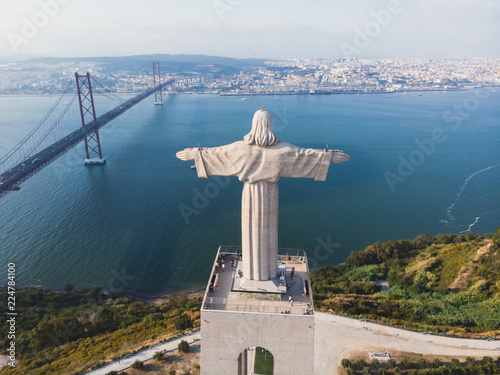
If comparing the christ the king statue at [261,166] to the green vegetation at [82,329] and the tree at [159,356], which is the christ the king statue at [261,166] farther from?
the green vegetation at [82,329]

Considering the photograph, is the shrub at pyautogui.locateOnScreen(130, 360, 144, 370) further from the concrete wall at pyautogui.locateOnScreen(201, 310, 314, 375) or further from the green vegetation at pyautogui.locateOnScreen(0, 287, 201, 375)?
the concrete wall at pyautogui.locateOnScreen(201, 310, 314, 375)

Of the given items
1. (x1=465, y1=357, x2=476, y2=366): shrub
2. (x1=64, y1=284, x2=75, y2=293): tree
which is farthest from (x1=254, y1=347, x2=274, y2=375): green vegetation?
(x1=64, y1=284, x2=75, y2=293): tree

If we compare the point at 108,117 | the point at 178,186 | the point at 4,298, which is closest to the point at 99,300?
the point at 4,298

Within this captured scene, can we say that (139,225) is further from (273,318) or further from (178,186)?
(273,318)

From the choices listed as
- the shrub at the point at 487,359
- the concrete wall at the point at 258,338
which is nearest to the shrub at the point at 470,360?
the shrub at the point at 487,359

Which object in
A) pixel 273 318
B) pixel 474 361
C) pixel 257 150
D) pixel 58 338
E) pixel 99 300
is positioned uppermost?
pixel 257 150
